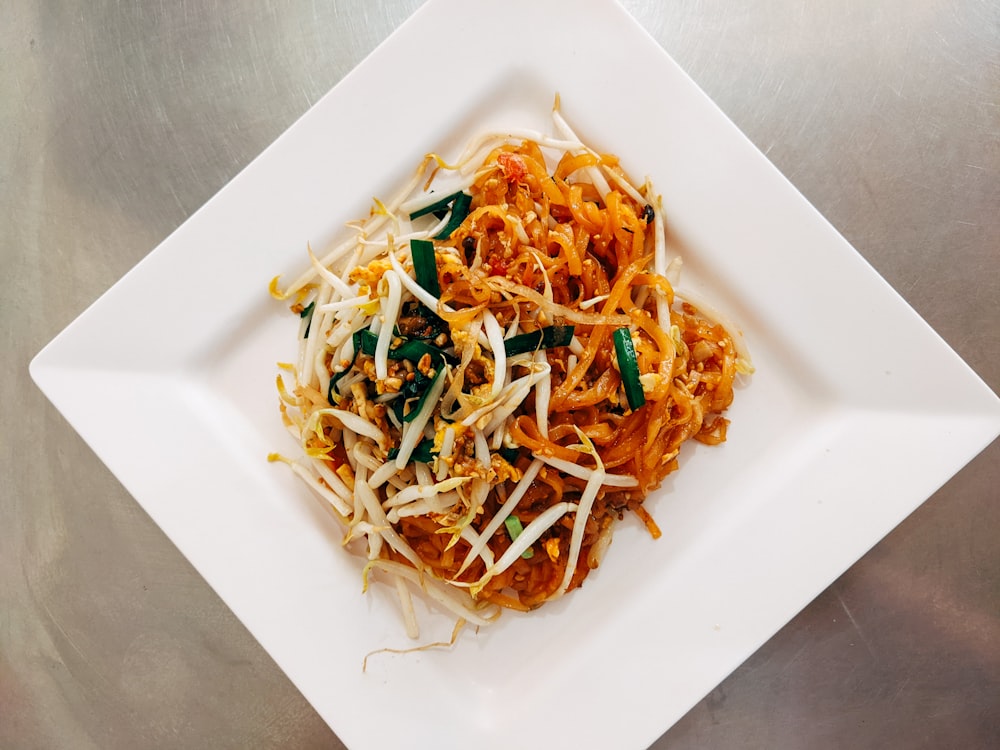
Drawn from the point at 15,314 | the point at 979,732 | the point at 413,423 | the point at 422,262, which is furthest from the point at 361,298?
the point at 979,732

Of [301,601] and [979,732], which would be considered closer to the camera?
[301,601]

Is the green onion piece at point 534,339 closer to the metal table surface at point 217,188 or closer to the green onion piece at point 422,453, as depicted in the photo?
the green onion piece at point 422,453

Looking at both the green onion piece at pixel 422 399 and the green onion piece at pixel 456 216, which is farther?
the green onion piece at pixel 456 216

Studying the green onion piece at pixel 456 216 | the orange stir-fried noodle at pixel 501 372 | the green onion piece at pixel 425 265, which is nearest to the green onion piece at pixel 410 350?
the orange stir-fried noodle at pixel 501 372

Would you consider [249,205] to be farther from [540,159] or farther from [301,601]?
[301,601]

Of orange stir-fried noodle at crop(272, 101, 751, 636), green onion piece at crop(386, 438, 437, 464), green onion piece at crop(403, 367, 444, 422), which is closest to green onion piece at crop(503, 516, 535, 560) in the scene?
orange stir-fried noodle at crop(272, 101, 751, 636)

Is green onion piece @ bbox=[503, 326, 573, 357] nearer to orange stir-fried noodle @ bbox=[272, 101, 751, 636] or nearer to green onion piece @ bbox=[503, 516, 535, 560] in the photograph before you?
orange stir-fried noodle @ bbox=[272, 101, 751, 636]

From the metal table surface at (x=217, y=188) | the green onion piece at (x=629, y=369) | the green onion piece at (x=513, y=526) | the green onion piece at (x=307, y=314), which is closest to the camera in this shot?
the green onion piece at (x=629, y=369)
